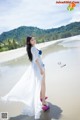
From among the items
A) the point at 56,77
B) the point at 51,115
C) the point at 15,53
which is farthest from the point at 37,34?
the point at 51,115

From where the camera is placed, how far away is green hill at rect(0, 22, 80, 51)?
3080mm

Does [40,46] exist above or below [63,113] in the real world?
above

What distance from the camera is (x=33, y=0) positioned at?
304 cm

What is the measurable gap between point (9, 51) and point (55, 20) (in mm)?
520

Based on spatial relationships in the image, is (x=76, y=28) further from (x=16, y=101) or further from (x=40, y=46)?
(x=16, y=101)

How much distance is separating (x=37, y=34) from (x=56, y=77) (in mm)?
438

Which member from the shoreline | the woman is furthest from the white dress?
the shoreline

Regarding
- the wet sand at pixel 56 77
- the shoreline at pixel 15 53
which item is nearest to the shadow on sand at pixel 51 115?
the wet sand at pixel 56 77

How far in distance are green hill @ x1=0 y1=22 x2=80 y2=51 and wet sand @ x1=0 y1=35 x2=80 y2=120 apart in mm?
85

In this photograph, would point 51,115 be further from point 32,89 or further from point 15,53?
point 15,53

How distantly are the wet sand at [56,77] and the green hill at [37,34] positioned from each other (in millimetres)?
85

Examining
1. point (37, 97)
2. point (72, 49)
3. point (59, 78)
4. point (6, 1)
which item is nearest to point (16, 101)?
point (37, 97)

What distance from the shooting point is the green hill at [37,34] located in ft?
10.1

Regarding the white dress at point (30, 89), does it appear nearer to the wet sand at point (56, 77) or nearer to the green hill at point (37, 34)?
the wet sand at point (56, 77)
